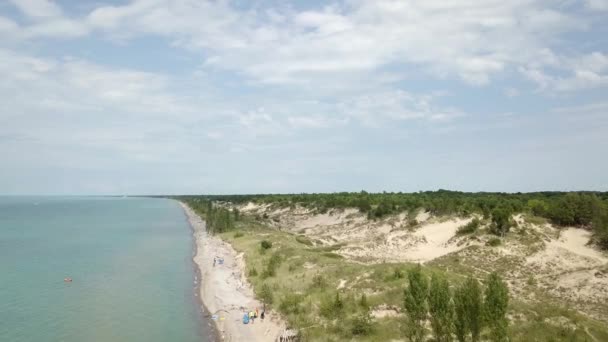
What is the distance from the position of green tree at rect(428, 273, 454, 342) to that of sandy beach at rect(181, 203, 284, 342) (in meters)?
14.7

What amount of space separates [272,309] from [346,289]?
7.35 meters

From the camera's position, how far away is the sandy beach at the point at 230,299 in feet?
126

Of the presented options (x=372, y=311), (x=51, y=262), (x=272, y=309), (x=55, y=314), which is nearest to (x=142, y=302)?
(x=55, y=314)

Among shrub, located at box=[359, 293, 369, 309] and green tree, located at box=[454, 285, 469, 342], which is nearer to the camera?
green tree, located at box=[454, 285, 469, 342]

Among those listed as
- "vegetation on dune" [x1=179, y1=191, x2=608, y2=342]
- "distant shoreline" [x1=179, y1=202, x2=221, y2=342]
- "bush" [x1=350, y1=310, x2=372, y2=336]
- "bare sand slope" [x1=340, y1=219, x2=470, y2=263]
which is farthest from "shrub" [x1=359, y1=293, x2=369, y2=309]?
"bare sand slope" [x1=340, y1=219, x2=470, y2=263]

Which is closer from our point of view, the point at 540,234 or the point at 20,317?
the point at 20,317

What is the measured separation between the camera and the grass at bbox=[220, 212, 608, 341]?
30.5m

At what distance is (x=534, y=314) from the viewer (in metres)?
32.1

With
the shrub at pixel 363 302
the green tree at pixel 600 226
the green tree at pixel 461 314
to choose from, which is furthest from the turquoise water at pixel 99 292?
the green tree at pixel 600 226

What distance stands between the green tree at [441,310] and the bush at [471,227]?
47377 mm

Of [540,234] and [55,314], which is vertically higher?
[540,234]

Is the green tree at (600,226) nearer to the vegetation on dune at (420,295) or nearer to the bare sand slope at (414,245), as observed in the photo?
the vegetation on dune at (420,295)

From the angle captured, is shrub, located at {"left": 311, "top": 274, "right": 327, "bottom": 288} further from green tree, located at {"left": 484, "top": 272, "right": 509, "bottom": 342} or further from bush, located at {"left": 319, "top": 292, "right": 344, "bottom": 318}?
green tree, located at {"left": 484, "top": 272, "right": 509, "bottom": 342}

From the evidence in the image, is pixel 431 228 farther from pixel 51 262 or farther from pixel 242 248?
pixel 51 262
